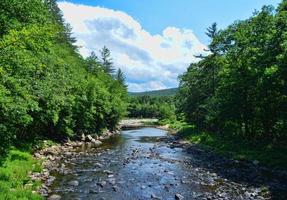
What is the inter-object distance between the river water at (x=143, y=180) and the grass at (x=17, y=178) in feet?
5.91

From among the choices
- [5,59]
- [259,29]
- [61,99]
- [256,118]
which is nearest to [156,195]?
[5,59]

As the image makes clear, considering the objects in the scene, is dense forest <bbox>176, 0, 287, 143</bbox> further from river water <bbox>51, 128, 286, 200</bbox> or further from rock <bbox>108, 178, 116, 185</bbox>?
rock <bbox>108, 178, 116, 185</bbox>

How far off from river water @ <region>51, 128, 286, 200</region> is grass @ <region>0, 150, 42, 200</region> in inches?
70.9

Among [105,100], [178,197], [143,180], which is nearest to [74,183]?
[143,180]

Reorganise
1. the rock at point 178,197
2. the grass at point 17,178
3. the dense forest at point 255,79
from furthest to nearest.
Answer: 1. the dense forest at point 255,79
2. the rock at point 178,197
3. the grass at point 17,178

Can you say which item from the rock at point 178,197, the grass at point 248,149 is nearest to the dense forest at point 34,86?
the rock at point 178,197

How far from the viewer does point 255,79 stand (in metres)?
41.7

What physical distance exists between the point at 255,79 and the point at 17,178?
93.8 feet

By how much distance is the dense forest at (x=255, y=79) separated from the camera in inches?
1420

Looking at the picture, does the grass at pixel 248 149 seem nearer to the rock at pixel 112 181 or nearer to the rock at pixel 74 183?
the rock at pixel 112 181

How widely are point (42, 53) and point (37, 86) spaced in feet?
12.8

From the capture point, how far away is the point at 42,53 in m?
32.6

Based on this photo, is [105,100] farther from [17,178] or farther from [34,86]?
[17,178]

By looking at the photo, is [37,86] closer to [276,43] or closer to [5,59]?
[5,59]
